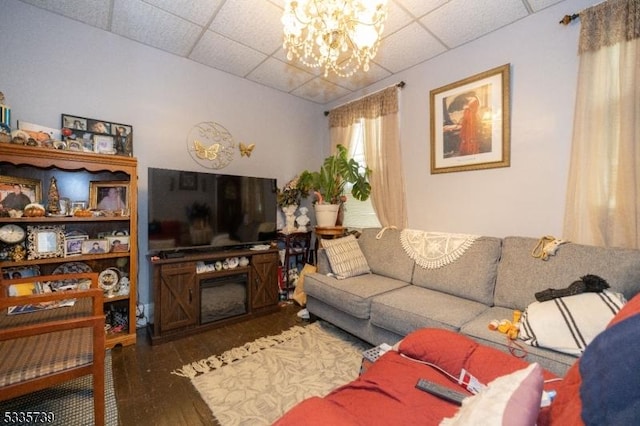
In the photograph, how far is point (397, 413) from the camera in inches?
34.2

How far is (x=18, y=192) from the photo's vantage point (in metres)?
1.99

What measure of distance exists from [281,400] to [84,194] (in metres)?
2.36

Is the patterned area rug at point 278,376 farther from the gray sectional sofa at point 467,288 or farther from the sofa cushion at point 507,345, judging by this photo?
the sofa cushion at point 507,345

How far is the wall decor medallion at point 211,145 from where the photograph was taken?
2.85 meters

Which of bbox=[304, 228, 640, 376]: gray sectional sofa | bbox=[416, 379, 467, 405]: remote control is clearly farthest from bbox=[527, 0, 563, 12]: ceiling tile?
bbox=[416, 379, 467, 405]: remote control

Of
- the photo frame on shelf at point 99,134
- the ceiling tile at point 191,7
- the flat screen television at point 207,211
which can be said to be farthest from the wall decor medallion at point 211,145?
the ceiling tile at point 191,7

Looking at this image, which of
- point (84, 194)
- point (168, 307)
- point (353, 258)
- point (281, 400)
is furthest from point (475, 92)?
point (84, 194)

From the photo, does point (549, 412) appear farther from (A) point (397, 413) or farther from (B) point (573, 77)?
(B) point (573, 77)

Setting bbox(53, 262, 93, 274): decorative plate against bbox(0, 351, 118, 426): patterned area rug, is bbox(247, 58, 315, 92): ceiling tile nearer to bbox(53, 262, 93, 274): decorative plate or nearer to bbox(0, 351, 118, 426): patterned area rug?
bbox(53, 262, 93, 274): decorative plate

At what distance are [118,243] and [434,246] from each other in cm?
277

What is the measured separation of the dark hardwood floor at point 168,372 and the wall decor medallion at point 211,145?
1.78 m

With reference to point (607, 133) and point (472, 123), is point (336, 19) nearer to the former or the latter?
point (472, 123)

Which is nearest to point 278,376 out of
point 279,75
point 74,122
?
point 74,122

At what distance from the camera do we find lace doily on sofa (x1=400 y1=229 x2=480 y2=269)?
222 cm
